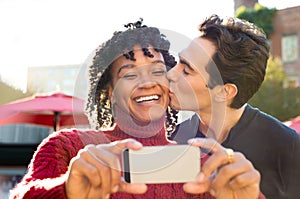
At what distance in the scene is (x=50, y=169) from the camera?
2.10 ft

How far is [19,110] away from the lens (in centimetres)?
340

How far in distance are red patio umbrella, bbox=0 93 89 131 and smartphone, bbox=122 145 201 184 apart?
2.73 meters

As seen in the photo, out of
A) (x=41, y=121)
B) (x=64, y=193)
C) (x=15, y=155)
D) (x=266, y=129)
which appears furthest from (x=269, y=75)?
(x=64, y=193)

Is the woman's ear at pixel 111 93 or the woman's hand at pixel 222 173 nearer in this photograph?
the woman's hand at pixel 222 173

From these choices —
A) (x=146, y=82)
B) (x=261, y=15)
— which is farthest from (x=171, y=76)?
(x=261, y=15)

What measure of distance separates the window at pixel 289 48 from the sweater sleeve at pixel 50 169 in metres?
11.1

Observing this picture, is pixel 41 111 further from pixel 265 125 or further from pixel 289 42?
pixel 289 42

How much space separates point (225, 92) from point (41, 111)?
2.67 meters

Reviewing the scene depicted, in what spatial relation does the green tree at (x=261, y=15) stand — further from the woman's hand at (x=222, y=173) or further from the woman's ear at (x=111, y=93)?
the woman's hand at (x=222, y=173)

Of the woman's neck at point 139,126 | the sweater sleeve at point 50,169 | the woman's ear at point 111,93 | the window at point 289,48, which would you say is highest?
the window at point 289,48

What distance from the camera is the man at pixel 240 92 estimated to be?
941 mm

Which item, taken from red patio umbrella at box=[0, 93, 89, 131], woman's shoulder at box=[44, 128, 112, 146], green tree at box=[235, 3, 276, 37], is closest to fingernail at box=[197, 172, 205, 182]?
woman's shoulder at box=[44, 128, 112, 146]

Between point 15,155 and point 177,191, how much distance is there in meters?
2.42

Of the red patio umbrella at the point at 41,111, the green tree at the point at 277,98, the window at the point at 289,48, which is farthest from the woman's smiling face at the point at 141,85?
the window at the point at 289,48
